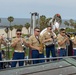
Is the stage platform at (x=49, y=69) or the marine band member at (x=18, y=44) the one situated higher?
the marine band member at (x=18, y=44)

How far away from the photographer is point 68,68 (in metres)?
3.61

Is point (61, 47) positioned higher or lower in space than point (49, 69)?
higher

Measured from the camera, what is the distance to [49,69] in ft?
11.8

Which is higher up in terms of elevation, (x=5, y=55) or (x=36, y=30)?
(x=36, y=30)

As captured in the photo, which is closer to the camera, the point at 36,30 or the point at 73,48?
the point at 36,30

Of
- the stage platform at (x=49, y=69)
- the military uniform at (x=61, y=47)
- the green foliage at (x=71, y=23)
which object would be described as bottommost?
the stage platform at (x=49, y=69)

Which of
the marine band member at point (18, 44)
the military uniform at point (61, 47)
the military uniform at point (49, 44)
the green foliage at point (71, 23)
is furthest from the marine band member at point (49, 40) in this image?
the green foliage at point (71, 23)

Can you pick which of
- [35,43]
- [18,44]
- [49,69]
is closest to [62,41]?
[35,43]

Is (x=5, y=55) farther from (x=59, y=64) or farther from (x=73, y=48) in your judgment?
(x=59, y=64)

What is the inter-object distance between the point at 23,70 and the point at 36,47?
5879 mm

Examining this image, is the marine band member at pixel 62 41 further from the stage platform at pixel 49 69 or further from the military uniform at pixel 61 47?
the stage platform at pixel 49 69

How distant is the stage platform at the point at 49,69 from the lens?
11.6ft

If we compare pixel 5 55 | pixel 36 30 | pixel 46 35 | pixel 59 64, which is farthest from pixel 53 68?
pixel 5 55

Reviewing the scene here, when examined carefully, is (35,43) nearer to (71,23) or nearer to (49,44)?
(49,44)
